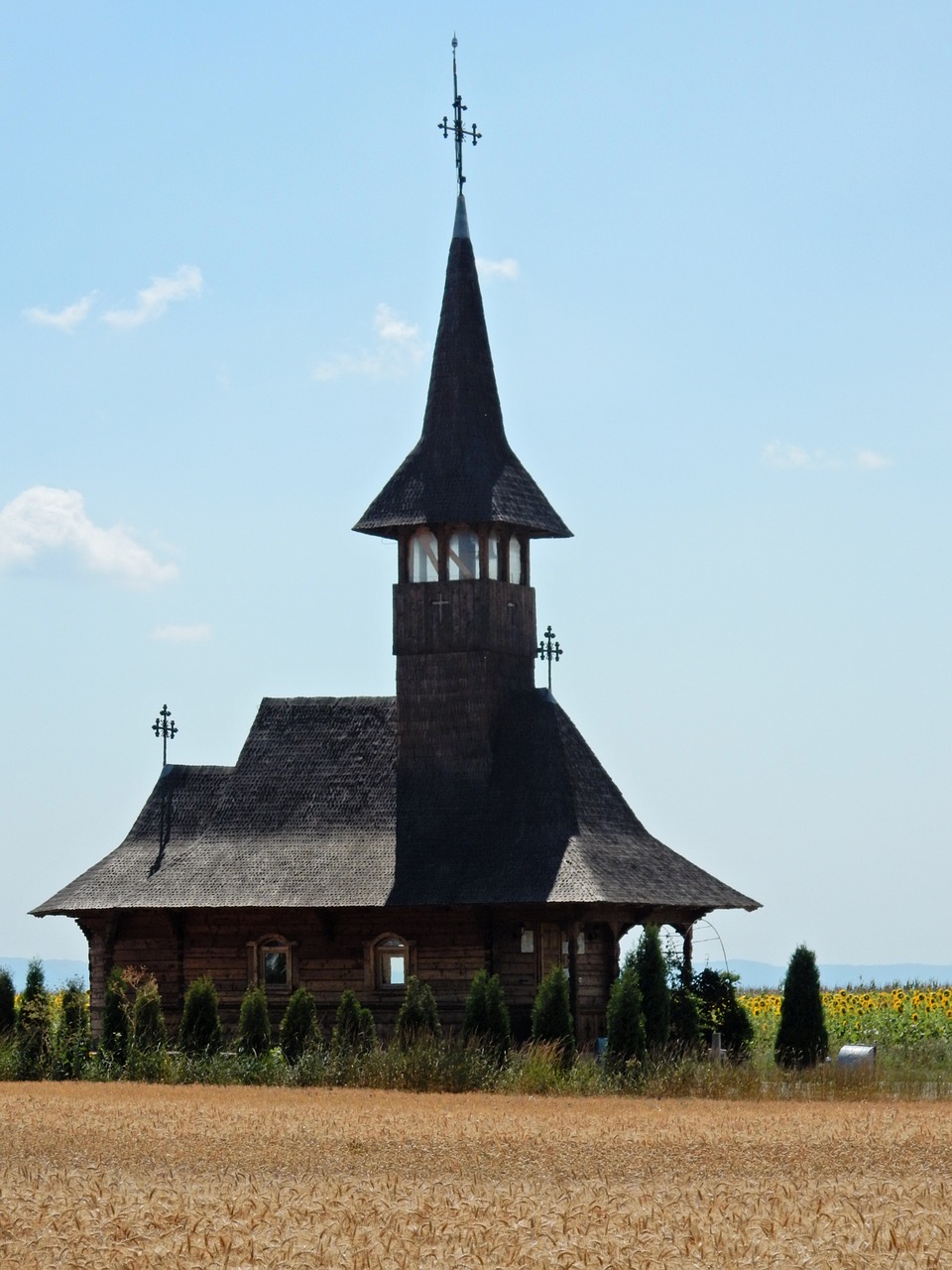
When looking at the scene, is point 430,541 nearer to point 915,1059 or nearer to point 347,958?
point 347,958

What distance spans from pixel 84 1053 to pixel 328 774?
23.6 feet

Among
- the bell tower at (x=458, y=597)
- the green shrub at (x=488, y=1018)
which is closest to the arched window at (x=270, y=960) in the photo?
the bell tower at (x=458, y=597)

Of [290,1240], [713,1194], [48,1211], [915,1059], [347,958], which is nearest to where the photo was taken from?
[290,1240]

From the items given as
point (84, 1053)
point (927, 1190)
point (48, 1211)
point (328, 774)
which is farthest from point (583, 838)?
point (48, 1211)

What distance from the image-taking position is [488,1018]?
34562 millimetres

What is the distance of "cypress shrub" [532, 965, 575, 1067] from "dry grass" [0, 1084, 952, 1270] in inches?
144

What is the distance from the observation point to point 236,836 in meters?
39.9

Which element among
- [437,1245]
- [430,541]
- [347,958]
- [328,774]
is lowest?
[437,1245]

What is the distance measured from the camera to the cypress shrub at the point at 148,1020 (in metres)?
36.3

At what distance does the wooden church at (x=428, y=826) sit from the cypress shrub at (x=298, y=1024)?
212 cm

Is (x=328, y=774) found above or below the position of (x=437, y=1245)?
above

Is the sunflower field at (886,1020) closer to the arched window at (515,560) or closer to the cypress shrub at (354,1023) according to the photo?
the cypress shrub at (354,1023)

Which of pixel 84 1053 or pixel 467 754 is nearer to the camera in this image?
pixel 84 1053

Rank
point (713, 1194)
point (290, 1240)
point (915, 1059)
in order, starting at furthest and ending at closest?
point (915, 1059) < point (713, 1194) < point (290, 1240)
